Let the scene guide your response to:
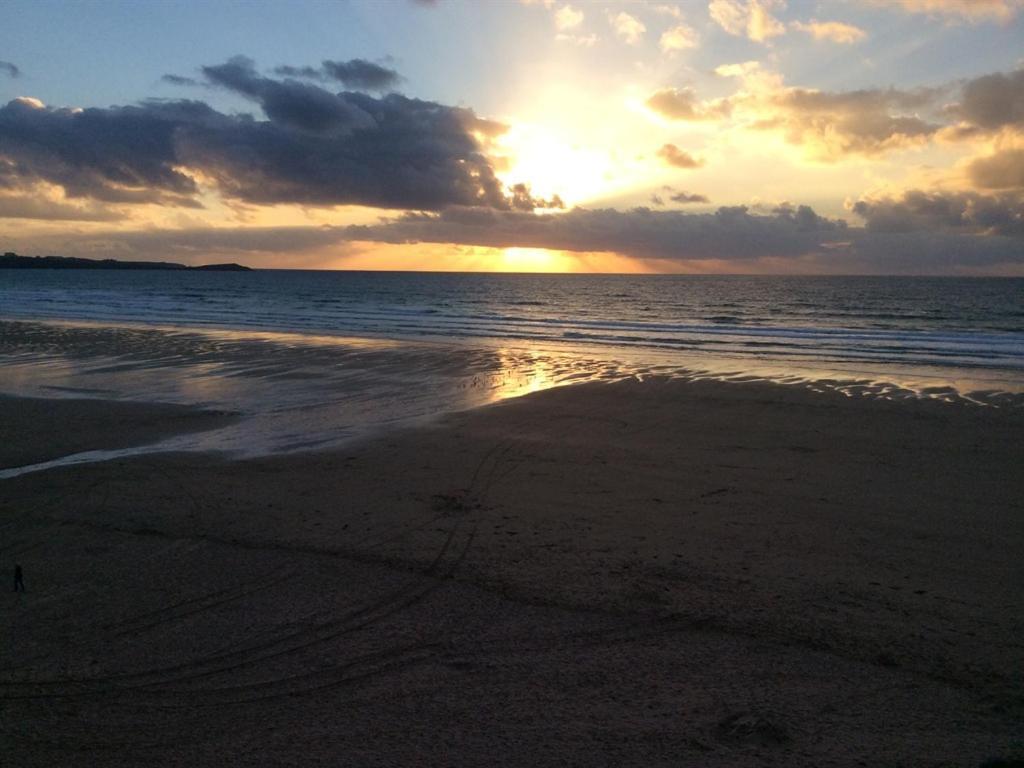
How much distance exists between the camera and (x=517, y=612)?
18.9 ft

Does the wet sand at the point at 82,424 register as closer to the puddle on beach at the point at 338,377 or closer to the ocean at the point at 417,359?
the puddle on beach at the point at 338,377

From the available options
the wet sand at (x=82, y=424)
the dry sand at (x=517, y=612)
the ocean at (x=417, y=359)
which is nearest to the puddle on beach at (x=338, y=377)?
the ocean at (x=417, y=359)

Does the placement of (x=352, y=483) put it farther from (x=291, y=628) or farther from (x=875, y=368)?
(x=875, y=368)

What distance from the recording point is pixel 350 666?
4980 mm

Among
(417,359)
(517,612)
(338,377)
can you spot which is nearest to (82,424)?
(338,377)

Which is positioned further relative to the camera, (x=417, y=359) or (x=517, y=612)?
(x=417, y=359)

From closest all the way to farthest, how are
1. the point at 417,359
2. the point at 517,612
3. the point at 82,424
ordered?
the point at 517,612, the point at 82,424, the point at 417,359

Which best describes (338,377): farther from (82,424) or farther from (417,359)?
(82,424)

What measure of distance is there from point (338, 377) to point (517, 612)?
15.2m

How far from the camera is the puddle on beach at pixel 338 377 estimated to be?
539 inches

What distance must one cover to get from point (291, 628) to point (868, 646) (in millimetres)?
4455

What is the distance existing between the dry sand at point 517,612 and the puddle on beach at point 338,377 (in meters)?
3.31

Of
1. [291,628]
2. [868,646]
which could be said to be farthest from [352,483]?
[868,646]

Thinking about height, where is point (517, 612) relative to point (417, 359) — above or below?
below
